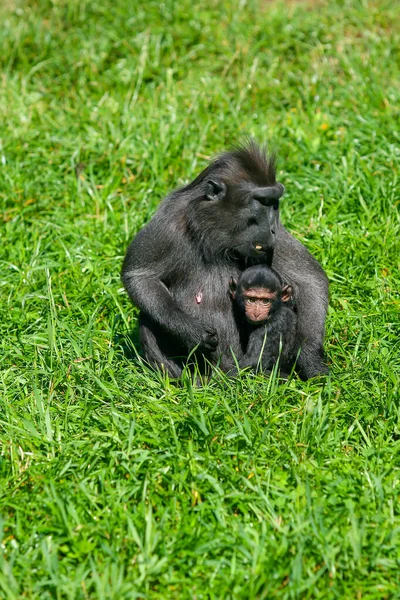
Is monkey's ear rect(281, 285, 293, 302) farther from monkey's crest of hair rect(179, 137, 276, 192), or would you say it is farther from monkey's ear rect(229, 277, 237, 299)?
monkey's crest of hair rect(179, 137, 276, 192)

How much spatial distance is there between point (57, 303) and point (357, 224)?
232cm

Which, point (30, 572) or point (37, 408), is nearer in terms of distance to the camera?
point (30, 572)

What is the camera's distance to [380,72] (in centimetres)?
841

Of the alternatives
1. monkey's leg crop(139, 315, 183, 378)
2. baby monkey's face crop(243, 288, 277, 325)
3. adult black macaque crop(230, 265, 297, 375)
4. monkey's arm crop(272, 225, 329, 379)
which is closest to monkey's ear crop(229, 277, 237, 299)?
adult black macaque crop(230, 265, 297, 375)

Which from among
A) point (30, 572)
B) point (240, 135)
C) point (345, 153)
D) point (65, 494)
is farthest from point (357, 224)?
point (30, 572)

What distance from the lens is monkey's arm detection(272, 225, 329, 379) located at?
5.34 meters

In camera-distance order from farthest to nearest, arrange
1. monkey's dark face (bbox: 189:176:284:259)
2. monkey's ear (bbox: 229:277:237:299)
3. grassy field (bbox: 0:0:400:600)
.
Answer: monkey's ear (bbox: 229:277:237:299) → monkey's dark face (bbox: 189:176:284:259) → grassy field (bbox: 0:0:400:600)

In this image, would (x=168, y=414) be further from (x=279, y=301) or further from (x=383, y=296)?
(x=383, y=296)

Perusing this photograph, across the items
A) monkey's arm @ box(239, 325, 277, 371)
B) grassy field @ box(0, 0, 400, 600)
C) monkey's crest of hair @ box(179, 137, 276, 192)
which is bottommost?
monkey's arm @ box(239, 325, 277, 371)

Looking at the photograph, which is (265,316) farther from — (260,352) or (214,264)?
(214,264)

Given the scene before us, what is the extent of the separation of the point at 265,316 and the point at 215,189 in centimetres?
80

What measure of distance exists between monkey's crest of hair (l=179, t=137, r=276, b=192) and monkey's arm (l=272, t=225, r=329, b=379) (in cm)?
44

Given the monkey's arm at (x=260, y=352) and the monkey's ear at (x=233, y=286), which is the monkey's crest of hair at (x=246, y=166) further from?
the monkey's arm at (x=260, y=352)

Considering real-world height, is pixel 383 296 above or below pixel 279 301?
below
